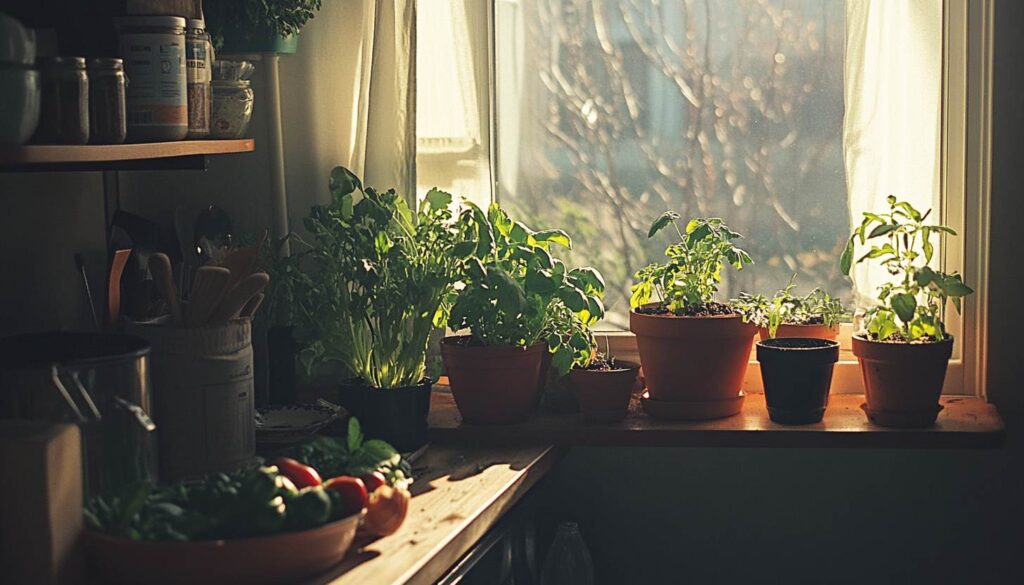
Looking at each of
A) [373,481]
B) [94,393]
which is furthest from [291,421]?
[94,393]

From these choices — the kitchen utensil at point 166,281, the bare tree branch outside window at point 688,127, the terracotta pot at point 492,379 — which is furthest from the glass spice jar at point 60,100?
the bare tree branch outside window at point 688,127

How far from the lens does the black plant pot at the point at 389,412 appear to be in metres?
2.23

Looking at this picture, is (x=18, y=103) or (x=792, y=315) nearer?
(x=18, y=103)

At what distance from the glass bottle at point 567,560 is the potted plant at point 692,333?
0.93 ft

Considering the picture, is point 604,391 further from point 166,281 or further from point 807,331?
point 166,281

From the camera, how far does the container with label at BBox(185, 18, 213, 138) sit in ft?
6.50

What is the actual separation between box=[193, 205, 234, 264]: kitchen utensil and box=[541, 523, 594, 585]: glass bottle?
84cm

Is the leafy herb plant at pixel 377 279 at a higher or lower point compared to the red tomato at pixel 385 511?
higher

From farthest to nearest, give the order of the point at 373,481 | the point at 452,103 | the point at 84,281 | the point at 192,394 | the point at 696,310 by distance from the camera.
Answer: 1. the point at 452,103
2. the point at 696,310
3. the point at 84,281
4. the point at 192,394
5. the point at 373,481

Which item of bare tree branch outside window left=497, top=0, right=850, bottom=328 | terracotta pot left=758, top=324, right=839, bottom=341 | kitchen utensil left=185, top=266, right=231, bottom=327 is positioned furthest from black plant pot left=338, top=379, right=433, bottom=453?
terracotta pot left=758, top=324, right=839, bottom=341

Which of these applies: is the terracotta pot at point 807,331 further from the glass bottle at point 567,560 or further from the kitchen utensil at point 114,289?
the kitchen utensil at point 114,289

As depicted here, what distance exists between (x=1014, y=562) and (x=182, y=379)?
165cm

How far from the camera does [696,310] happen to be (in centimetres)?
243

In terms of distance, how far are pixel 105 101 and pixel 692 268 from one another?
1.12m
